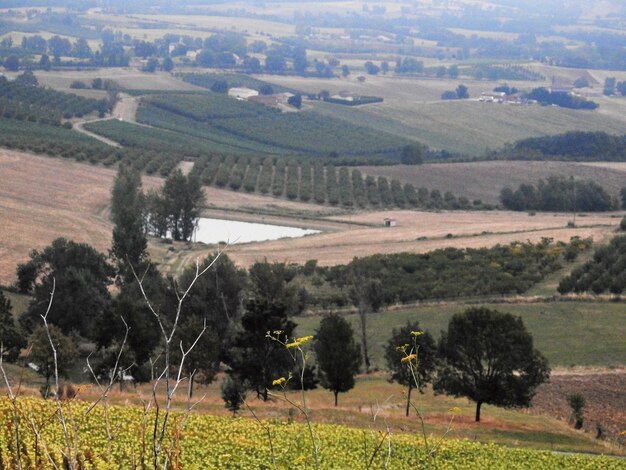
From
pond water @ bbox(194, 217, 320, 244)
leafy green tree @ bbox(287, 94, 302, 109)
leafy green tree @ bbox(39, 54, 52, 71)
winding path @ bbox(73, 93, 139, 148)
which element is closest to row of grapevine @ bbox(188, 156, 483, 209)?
pond water @ bbox(194, 217, 320, 244)

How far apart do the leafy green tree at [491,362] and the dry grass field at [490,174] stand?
7229cm

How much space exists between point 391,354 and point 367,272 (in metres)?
24.8

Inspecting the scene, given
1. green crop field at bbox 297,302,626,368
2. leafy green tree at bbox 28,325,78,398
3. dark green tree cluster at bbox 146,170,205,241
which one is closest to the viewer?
leafy green tree at bbox 28,325,78,398

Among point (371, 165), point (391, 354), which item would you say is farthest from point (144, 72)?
point (391, 354)

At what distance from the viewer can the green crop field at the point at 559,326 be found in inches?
1597

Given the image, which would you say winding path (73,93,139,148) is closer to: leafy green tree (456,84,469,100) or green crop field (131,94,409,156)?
green crop field (131,94,409,156)

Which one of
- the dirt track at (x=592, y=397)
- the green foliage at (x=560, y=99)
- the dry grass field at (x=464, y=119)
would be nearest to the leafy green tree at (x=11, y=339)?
the dirt track at (x=592, y=397)

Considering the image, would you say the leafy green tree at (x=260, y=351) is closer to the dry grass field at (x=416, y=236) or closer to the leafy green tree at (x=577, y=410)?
the leafy green tree at (x=577, y=410)

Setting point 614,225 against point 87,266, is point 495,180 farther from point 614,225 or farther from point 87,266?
point 87,266

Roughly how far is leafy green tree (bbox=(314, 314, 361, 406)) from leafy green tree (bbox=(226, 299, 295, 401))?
114 cm

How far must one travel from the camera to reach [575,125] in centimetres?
16762

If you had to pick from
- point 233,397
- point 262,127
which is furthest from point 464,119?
point 233,397

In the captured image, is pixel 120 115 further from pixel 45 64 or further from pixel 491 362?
pixel 491 362

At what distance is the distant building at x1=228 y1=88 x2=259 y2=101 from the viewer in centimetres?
16764
